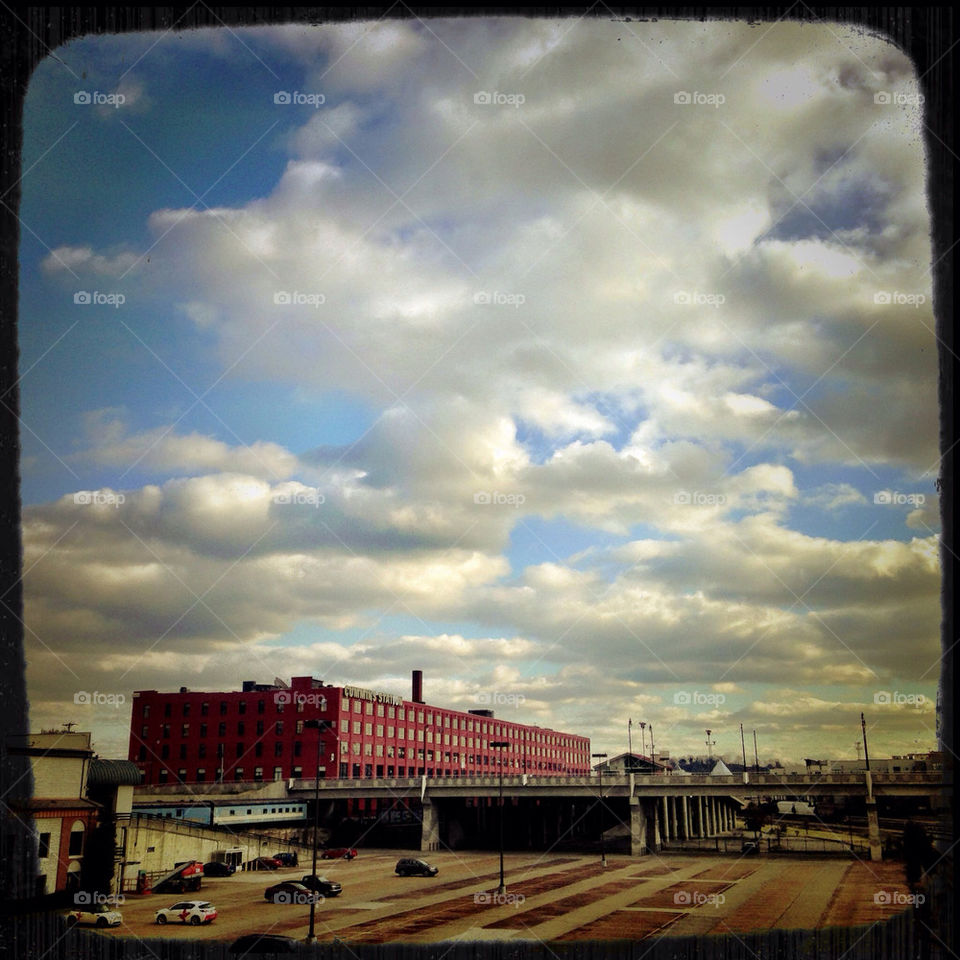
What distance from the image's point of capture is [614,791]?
236 ft

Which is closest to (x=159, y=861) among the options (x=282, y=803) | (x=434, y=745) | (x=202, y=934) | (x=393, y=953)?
(x=202, y=934)

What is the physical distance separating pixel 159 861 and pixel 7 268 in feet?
136

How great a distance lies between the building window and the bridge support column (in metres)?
41.9

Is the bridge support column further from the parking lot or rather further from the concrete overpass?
the parking lot

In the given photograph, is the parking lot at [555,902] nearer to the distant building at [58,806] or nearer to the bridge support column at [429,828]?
the distant building at [58,806]

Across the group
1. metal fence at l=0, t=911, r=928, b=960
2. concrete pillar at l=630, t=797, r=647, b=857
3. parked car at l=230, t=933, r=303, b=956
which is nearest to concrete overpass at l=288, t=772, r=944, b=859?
concrete pillar at l=630, t=797, r=647, b=857

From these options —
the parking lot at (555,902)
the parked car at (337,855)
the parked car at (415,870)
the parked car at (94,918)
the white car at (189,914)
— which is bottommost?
the parked car at (337,855)

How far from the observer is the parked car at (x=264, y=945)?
31911 mm

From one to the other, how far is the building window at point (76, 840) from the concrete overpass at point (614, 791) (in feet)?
91.3

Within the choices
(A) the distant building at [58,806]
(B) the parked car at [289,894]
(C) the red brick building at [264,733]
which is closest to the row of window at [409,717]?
(C) the red brick building at [264,733]

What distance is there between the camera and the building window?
135ft

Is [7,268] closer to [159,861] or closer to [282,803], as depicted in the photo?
[159,861]

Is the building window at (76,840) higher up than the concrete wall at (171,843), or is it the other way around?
the building window at (76,840)

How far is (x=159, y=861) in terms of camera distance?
52.2 m
